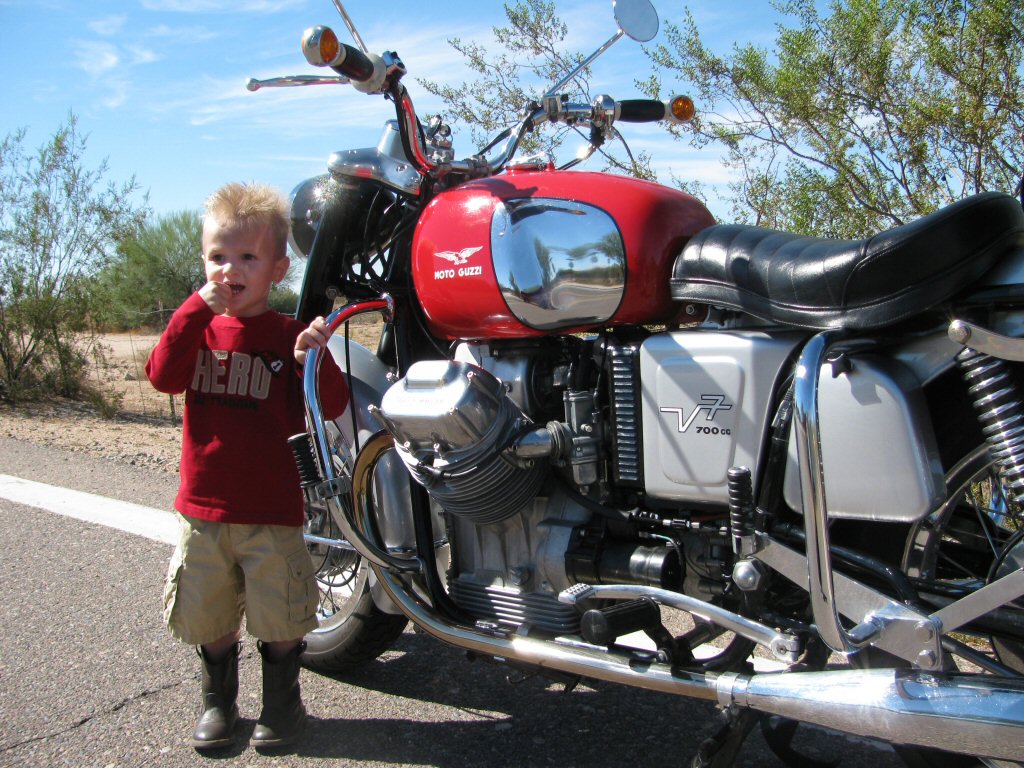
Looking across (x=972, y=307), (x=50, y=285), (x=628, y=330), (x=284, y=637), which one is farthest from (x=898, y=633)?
(x=50, y=285)

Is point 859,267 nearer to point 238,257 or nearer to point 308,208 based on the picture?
point 238,257

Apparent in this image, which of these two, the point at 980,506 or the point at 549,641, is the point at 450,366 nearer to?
the point at 549,641

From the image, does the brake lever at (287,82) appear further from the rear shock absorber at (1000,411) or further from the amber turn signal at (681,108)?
the rear shock absorber at (1000,411)

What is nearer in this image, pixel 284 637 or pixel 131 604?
pixel 284 637

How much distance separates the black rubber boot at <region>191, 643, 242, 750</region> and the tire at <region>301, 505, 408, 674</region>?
0.39 m

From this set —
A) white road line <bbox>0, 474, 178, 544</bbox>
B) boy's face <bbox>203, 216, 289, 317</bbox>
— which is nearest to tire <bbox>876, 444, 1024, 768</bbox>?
boy's face <bbox>203, 216, 289, 317</bbox>

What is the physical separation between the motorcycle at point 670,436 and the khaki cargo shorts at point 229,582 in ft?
0.93

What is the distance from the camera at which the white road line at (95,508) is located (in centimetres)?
488

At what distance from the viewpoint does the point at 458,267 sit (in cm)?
266

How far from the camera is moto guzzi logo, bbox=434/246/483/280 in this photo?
8.60ft

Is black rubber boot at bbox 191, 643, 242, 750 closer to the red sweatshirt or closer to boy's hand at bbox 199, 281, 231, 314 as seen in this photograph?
the red sweatshirt

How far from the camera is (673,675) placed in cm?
219

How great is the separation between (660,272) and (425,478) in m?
0.82

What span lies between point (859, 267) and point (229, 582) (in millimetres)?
1984
